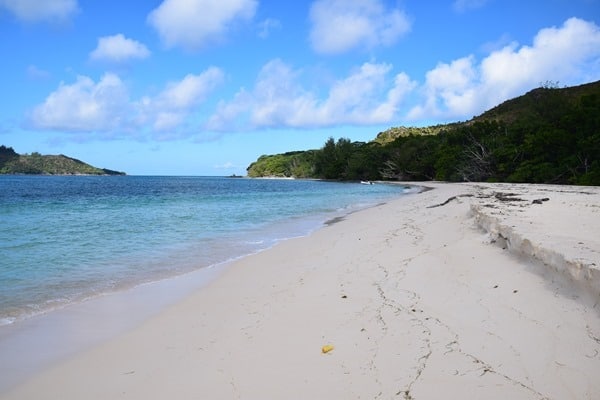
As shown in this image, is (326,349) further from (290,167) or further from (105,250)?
(290,167)

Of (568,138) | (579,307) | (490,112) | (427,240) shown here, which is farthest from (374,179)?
(579,307)

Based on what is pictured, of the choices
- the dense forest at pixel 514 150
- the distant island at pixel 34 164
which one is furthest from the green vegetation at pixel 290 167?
the distant island at pixel 34 164

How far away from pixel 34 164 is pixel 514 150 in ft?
651

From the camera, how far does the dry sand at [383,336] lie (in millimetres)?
3031

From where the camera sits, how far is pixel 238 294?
235 inches

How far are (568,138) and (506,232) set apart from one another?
30.1m

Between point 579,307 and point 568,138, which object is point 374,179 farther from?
point 579,307

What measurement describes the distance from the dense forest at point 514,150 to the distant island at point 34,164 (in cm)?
15748

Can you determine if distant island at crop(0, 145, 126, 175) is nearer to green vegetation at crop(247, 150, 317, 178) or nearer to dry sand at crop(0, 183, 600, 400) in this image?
green vegetation at crop(247, 150, 317, 178)

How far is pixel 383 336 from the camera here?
3850 mm

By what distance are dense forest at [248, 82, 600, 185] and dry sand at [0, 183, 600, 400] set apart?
27.3 m

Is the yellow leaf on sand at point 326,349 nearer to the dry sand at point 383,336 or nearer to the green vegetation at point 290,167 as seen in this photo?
the dry sand at point 383,336

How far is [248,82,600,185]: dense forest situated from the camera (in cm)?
2998

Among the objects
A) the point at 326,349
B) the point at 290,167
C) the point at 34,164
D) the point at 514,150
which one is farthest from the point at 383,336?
the point at 34,164
